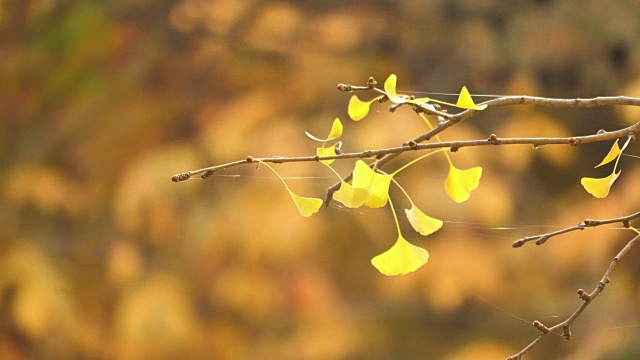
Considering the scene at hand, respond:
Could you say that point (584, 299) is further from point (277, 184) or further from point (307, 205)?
point (277, 184)

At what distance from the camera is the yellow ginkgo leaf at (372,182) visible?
365 millimetres

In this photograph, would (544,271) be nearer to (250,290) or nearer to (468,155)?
(468,155)

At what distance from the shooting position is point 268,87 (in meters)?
1.75

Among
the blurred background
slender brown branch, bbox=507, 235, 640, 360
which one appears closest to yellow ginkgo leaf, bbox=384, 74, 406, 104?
slender brown branch, bbox=507, 235, 640, 360

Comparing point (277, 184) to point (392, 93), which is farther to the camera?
point (277, 184)

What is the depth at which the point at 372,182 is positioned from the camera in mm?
368

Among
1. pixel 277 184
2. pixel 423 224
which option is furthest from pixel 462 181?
pixel 277 184

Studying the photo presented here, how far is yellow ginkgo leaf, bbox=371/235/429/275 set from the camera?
384 millimetres

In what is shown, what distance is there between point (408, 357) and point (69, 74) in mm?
872

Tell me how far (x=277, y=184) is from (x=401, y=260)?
1222mm

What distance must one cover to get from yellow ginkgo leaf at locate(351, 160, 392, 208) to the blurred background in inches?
45.5

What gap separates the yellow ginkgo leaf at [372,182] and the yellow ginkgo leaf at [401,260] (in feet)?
0.11

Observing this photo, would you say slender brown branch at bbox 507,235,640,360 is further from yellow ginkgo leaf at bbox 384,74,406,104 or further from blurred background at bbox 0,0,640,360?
blurred background at bbox 0,0,640,360

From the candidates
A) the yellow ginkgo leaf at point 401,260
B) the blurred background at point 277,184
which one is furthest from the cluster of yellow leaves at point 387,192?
the blurred background at point 277,184
